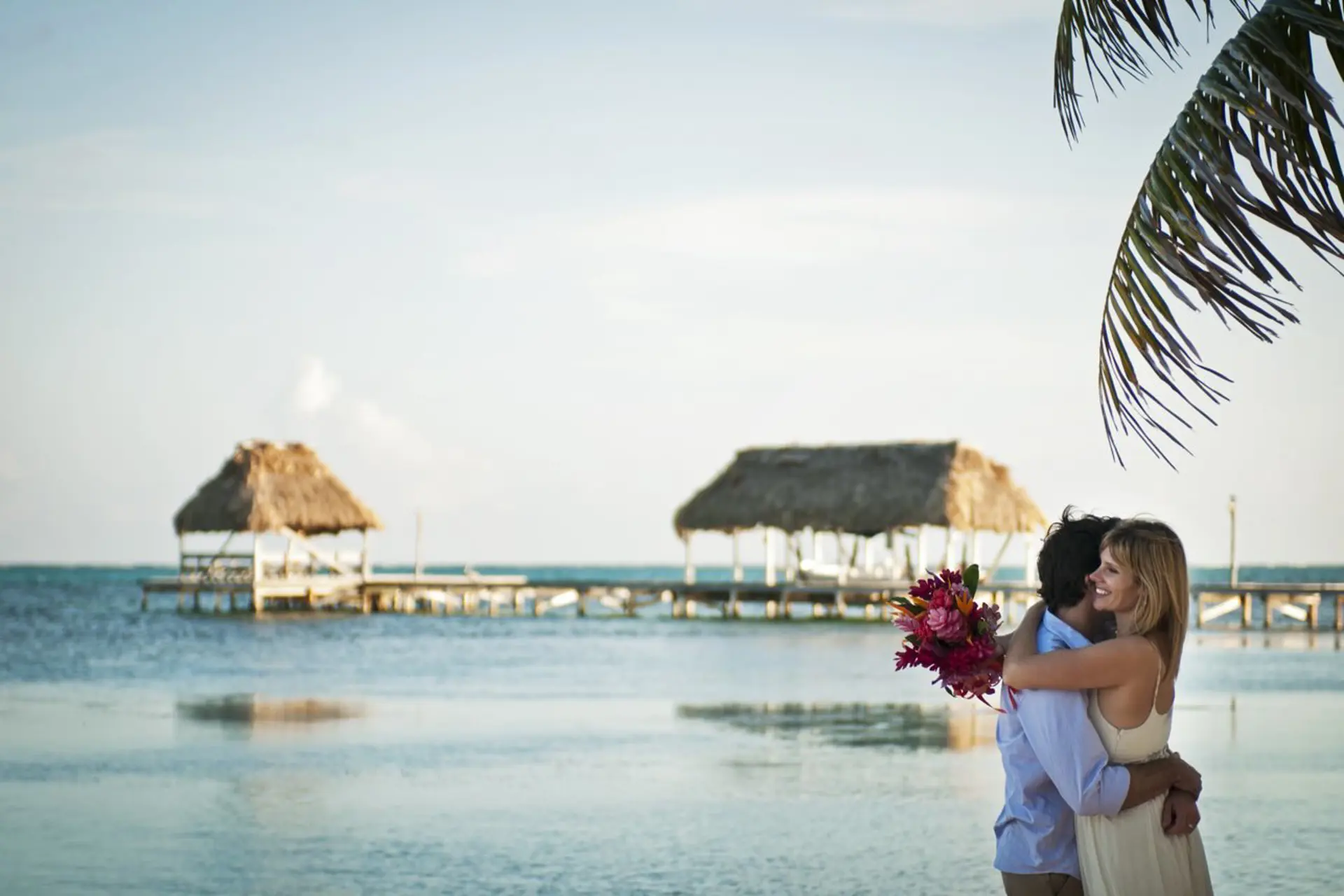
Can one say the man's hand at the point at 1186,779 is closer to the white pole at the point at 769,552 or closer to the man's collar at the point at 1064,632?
the man's collar at the point at 1064,632

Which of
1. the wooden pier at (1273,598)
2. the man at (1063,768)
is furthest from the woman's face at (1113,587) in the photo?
the wooden pier at (1273,598)

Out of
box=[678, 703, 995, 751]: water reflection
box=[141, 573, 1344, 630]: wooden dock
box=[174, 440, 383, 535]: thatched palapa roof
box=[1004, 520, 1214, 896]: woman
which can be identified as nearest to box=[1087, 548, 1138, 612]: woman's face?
box=[1004, 520, 1214, 896]: woman

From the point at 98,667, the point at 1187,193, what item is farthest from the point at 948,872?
the point at 98,667

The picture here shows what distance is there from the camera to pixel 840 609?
40.8 m

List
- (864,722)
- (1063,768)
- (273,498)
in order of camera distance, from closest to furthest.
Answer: (1063,768) → (864,722) → (273,498)

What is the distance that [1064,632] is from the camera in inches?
151

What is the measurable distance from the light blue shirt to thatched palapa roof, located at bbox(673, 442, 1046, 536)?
35.3 metres

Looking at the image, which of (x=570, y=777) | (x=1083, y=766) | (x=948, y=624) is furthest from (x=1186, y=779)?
(x=570, y=777)

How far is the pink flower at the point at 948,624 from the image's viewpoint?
154 inches

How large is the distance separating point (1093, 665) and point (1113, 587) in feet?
0.53

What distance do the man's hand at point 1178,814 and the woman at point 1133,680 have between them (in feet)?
0.04

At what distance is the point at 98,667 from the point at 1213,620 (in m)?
26.3

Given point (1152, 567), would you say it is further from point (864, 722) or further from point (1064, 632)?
point (864, 722)

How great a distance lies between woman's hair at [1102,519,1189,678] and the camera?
3684 mm
